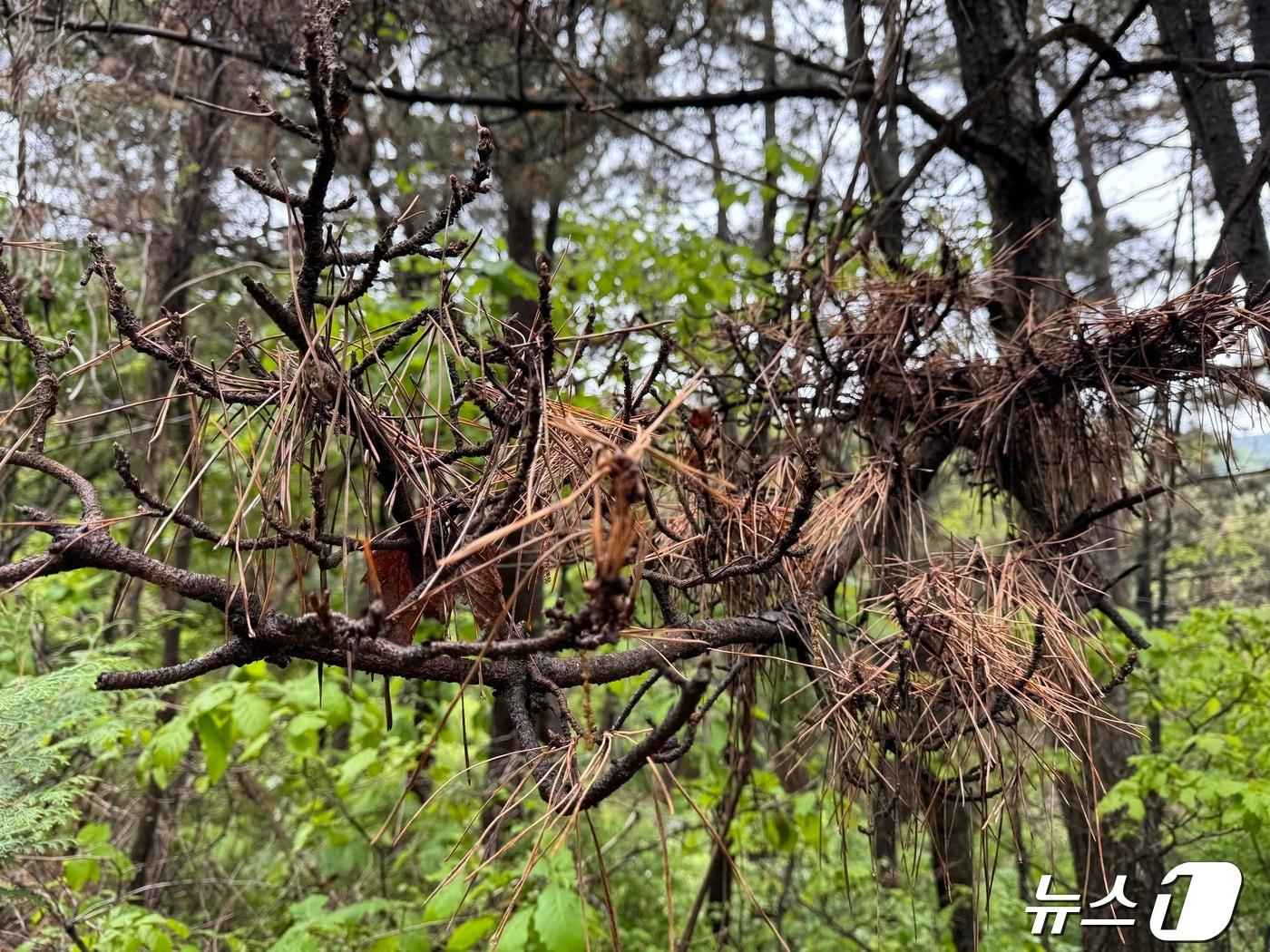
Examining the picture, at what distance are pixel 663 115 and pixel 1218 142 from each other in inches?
115

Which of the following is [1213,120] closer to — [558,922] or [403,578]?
[403,578]

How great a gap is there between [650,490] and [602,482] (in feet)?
0.74

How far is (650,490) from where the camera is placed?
95cm

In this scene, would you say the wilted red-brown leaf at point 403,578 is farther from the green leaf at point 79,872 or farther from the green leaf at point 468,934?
the green leaf at point 79,872

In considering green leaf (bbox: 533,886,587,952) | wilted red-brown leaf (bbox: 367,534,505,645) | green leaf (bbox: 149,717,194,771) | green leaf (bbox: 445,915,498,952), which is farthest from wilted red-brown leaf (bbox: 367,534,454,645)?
green leaf (bbox: 149,717,194,771)

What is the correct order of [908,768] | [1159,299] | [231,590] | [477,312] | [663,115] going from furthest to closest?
[663,115]
[1159,299]
[908,768]
[477,312]
[231,590]

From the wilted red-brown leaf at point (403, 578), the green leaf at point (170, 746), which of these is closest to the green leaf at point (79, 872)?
the green leaf at point (170, 746)

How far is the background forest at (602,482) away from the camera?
2.26 feet

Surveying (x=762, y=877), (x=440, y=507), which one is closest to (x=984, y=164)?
(x=440, y=507)

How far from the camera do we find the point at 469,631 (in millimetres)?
2838

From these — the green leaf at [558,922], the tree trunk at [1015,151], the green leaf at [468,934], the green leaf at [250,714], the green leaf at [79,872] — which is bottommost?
the green leaf at [468,934]

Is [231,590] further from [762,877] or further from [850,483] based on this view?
[762,877]

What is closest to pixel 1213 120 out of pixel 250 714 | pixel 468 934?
pixel 468 934

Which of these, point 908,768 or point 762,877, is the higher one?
point 908,768
